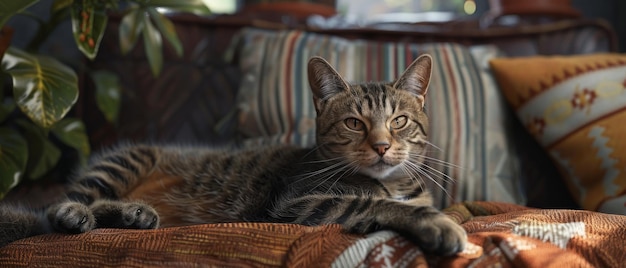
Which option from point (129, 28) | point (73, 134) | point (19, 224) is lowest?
point (19, 224)

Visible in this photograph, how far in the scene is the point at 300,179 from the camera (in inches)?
49.8

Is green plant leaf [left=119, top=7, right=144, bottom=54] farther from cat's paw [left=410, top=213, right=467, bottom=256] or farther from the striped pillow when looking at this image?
cat's paw [left=410, top=213, right=467, bottom=256]

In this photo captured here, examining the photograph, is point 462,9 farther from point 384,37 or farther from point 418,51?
point 418,51

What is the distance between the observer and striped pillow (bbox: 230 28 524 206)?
5.23 ft

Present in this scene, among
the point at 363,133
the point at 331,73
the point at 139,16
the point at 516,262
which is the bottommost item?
the point at 516,262

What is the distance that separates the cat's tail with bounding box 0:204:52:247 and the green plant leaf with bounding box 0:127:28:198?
92mm

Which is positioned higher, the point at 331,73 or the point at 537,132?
the point at 331,73

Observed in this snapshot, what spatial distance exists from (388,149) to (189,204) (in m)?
0.59

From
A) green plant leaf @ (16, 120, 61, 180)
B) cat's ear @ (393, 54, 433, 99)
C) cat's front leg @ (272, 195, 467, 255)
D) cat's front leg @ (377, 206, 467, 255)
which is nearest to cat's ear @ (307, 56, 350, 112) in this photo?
cat's ear @ (393, 54, 433, 99)

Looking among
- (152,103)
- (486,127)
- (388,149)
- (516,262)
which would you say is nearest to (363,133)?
(388,149)

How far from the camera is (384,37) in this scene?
2010 millimetres

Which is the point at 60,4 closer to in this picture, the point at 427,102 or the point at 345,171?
the point at 345,171

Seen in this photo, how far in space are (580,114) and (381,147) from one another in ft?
2.31

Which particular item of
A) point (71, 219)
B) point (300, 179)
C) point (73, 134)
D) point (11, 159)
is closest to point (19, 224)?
point (71, 219)
